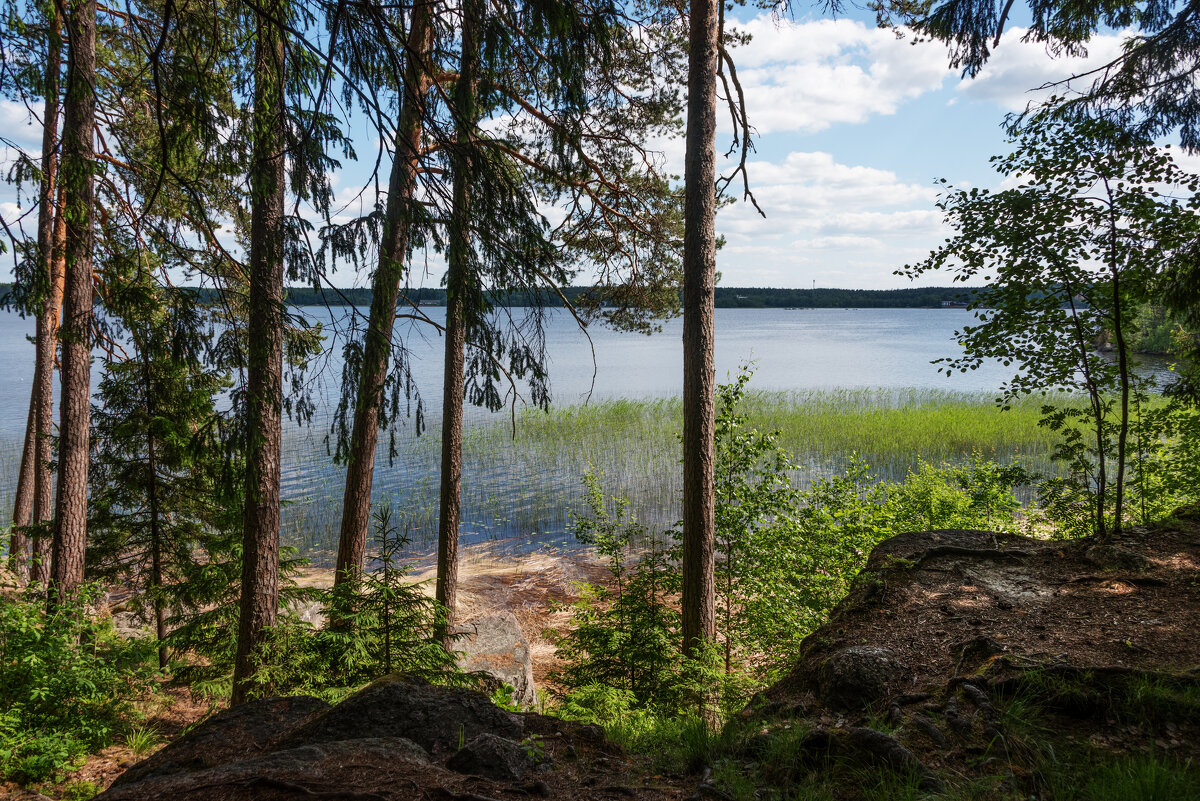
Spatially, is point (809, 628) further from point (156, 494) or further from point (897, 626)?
point (156, 494)

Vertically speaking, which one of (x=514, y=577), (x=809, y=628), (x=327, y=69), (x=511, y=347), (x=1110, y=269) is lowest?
(x=514, y=577)

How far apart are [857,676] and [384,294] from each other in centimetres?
320

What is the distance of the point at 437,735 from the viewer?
112 inches

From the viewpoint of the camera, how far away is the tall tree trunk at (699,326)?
5730mm

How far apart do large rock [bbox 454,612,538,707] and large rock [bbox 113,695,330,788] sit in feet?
8.79

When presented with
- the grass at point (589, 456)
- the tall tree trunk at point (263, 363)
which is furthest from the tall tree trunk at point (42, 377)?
the grass at point (589, 456)

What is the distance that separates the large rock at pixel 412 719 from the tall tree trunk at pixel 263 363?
62.5 inches

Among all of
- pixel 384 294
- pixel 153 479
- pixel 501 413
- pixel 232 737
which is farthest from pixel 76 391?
pixel 501 413

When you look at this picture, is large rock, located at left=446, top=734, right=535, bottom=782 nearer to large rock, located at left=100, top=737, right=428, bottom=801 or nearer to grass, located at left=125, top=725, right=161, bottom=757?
large rock, located at left=100, top=737, right=428, bottom=801

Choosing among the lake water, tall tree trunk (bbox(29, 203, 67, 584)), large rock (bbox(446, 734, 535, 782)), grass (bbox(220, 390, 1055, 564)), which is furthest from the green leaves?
tall tree trunk (bbox(29, 203, 67, 584))

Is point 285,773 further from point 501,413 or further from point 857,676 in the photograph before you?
point 501,413

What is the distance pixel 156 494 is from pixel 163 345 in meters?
4.43

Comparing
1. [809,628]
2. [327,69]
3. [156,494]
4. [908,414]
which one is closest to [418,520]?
[156,494]

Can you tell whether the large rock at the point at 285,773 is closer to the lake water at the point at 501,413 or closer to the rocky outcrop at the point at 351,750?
the rocky outcrop at the point at 351,750
